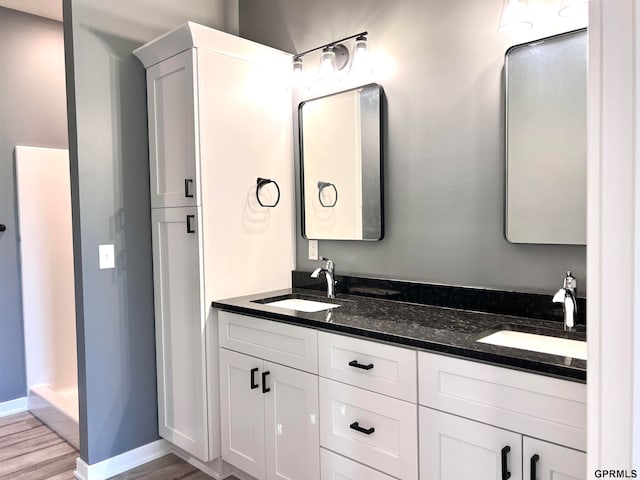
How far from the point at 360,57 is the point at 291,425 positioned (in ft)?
5.34

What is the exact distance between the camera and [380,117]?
2.25m

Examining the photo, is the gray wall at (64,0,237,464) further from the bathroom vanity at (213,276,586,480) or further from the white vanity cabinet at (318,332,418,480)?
the white vanity cabinet at (318,332,418,480)

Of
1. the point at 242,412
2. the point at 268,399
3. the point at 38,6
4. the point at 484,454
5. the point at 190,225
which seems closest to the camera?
the point at 484,454

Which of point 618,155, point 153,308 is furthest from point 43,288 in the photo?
point 618,155

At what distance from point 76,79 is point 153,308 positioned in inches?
45.7

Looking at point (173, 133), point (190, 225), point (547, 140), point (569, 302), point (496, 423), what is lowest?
point (496, 423)

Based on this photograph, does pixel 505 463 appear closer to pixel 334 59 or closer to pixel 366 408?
pixel 366 408

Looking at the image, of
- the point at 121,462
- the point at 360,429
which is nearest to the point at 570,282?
the point at 360,429

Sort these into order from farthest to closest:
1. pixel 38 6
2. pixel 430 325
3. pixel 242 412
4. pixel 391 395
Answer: pixel 38 6 < pixel 242 412 < pixel 430 325 < pixel 391 395

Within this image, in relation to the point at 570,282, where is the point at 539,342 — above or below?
below

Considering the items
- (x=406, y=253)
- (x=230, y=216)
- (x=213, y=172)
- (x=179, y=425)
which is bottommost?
(x=179, y=425)

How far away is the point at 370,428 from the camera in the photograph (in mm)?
1656

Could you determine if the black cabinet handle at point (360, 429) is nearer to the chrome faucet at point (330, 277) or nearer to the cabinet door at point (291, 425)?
the cabinet door at point (291, 425)

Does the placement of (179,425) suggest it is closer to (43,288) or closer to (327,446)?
(327,446)
